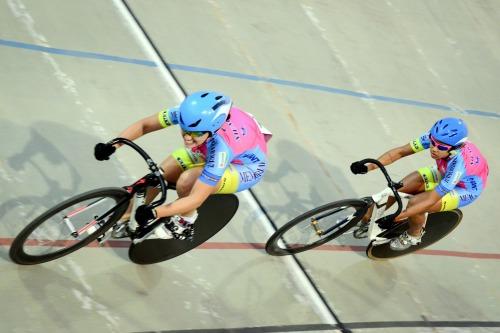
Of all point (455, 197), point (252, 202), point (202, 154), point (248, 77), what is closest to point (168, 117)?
point (202, 154)

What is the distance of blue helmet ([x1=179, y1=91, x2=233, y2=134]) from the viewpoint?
146 inches

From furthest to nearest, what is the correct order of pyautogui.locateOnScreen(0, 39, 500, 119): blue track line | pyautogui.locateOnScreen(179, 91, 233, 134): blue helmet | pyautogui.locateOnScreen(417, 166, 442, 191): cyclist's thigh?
pyautogui.locateOnScreen(0, 39, 500, 119): blue track line → pyautogui.locateOnScreen(417, 166, 442, 191): cyclist's thigh → pyautogui.locateOnScreen(179, 91, 233, 134): blue helmet

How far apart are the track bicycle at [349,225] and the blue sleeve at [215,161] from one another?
3.49ft

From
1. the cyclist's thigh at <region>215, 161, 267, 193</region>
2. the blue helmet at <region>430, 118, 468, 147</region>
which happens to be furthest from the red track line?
the blue helmet at <region>430, 118, 468, 147</region>

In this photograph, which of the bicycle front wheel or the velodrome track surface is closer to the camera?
the velodrome track surface

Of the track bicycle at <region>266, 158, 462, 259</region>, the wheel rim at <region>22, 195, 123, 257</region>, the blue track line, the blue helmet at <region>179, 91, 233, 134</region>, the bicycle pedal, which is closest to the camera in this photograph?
the blue helmet at <region>179, 91, 233, 134</region>

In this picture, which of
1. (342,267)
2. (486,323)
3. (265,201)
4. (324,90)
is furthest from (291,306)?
(324,90)

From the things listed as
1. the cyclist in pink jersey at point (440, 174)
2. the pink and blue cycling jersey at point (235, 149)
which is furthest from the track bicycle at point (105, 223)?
the cyclist in pink jersey at point (440, 174)

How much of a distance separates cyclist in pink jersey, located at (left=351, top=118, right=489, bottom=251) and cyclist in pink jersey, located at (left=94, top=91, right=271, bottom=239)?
85 centimetres

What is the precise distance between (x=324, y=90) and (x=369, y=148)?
0.91m

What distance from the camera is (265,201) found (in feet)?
18.6

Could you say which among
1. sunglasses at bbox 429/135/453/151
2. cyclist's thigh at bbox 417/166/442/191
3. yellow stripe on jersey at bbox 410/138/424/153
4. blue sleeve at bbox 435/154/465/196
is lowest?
cyclist's thigh at bbox 417/166/442/191

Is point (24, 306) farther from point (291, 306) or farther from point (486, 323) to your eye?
point (486, 323)

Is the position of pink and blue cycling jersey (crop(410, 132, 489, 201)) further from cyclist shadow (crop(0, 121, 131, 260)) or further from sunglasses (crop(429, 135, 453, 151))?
cyclist shadow (crop(0, 121, 131, 260))
